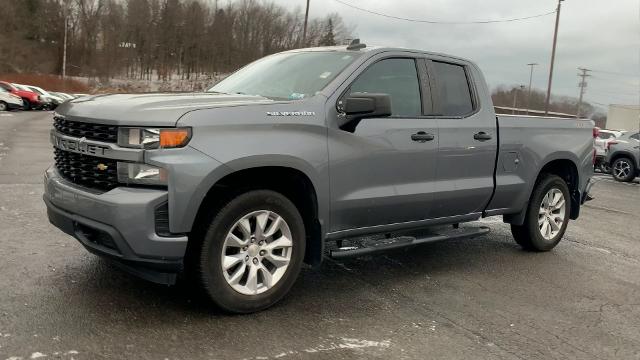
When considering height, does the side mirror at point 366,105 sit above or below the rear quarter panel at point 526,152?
above

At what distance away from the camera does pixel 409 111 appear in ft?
16.0

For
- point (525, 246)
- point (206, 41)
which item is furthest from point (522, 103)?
point (525, 246)

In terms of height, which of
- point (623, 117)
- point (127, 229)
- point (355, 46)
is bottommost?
point (127, 229)

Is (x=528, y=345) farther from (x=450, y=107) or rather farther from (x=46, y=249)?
(x=46, y=249)

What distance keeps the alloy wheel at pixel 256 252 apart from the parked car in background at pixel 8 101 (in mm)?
33389

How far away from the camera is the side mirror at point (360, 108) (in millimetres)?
4105

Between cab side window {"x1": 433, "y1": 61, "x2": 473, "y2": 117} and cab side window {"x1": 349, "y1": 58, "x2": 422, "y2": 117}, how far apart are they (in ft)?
1.01

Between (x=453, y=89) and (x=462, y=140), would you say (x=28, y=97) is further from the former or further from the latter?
(x=462, y=140)

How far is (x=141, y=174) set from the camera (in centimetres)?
349

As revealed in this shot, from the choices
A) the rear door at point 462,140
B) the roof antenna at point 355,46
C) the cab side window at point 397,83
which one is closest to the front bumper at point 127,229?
the cab side window at point 397,83

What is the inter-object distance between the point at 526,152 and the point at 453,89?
1.08 m

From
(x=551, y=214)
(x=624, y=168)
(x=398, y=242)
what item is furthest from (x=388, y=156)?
(x=624, y=168)

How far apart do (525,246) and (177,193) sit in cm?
432

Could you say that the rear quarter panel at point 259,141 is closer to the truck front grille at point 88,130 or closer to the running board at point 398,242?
the running board at point 398,242
